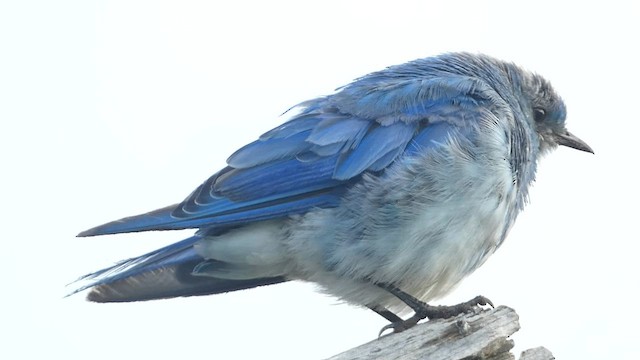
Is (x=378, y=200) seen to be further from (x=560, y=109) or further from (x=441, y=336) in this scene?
(x=560, y=109)

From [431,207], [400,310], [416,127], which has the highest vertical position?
[416,127]

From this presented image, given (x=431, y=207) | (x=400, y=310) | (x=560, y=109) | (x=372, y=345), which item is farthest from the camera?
(x=560, y=109)

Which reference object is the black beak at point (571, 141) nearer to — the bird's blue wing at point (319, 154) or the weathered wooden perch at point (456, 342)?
the bird's blue wing at point (319, 154)

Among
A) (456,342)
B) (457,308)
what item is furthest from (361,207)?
(456,342)

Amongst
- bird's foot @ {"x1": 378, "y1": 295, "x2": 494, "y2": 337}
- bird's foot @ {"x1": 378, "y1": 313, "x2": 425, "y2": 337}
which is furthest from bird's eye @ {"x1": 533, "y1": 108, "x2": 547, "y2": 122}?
bird's foot @ {"x1": 378, "y1": 313, "x2": 425, "y2": 337}

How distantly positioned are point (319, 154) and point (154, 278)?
5.13 feet

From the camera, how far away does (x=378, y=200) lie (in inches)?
298

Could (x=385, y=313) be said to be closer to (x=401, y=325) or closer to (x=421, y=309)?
(x=421, y=309)

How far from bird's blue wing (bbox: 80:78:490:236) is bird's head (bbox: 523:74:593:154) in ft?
3.56

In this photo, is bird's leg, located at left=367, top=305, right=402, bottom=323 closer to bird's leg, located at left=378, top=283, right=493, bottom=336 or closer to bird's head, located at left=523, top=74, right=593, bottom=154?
bird's leg, located at left=378, top=283, right=493, bottom=336

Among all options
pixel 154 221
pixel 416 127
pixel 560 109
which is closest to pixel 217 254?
pixel 154 221

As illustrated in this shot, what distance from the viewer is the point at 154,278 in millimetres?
8039

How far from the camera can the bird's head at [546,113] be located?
362 inches

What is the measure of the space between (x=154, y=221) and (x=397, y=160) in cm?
182
